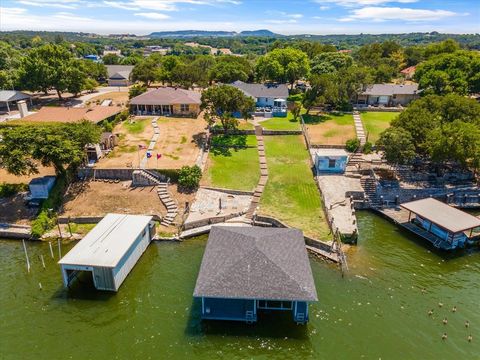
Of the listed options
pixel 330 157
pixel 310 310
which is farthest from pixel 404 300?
pixel 330 157

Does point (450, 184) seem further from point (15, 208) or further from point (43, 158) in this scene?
point (15, 208)

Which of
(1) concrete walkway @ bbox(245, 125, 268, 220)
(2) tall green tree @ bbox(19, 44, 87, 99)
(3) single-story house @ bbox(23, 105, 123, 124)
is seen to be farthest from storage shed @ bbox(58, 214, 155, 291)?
(2) tall green tree @ bbox(19, 44, 87, 99)

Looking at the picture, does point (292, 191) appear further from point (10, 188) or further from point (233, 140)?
point (10, 188)

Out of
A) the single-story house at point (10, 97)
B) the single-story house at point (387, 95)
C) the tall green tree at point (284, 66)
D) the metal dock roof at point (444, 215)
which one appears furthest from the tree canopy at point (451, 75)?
the single-story house at point (10, 97)

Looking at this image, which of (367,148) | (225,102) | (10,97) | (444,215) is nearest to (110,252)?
(225,102)

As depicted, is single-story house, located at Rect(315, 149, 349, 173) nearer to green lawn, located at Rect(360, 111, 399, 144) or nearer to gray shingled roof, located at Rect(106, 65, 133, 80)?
green lawn, located at Rect(360, 111, 399, 144)

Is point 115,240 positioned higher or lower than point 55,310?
higher
